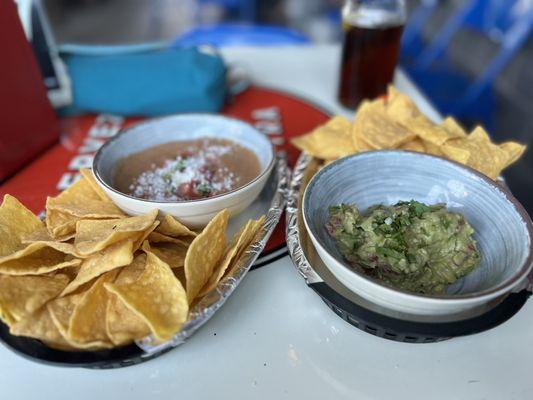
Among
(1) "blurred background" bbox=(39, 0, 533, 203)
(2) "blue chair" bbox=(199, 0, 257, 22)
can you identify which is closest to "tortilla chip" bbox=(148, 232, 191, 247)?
(1) "blurred background" bbox=(39, 0, 533, 203)

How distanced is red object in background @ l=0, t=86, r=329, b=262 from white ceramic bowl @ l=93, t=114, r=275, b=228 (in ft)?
0.54

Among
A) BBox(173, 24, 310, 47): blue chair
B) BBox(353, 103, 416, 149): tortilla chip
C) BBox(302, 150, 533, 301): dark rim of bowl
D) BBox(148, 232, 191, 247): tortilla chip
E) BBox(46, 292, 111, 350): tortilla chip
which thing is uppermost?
BBox(302, 150, 533, 301): dark rim of bowl

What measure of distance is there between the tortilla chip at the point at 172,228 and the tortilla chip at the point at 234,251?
88mm

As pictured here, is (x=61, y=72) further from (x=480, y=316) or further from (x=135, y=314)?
(x=480, y=316)

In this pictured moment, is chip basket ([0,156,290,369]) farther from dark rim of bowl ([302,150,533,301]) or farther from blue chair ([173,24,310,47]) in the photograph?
blue chair ([173,24,310,47])

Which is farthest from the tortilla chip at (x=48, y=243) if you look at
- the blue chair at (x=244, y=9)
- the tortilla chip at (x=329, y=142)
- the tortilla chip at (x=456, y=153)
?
the blue chair at (x=244, y=9)

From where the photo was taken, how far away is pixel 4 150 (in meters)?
1.27

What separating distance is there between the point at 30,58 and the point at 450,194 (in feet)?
4.17

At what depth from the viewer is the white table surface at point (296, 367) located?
775mm

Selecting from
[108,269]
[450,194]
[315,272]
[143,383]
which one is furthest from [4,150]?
[450,194]

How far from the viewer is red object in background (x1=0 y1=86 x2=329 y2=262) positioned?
126 cm

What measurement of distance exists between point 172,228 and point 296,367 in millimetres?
388

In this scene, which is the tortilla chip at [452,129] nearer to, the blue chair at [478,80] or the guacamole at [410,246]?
the guacamole at [410,246]

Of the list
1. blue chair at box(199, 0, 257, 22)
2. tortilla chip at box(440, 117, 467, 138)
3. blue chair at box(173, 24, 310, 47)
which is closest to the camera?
tortilla chip at box(440, 117, 467, 138)
